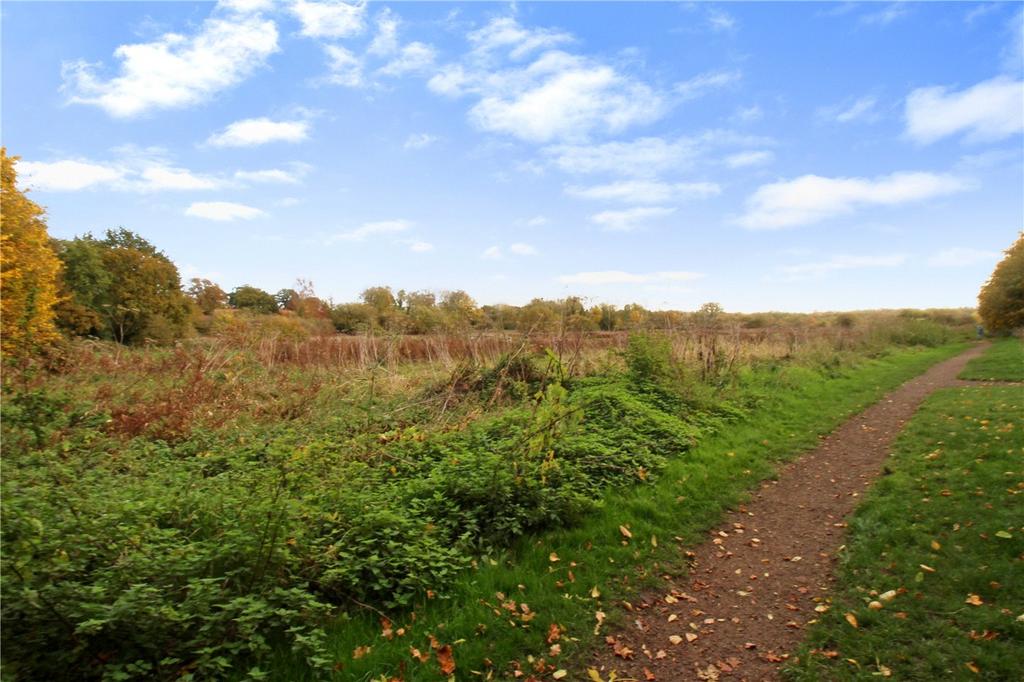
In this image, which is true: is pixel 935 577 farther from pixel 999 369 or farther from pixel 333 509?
pixel 999 369

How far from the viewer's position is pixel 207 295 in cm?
3475

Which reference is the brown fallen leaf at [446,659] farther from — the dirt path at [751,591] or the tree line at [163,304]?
the tree line at [163,304]

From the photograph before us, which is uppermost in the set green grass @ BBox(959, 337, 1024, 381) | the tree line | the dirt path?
the tree line

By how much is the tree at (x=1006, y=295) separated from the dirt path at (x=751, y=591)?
39339 millimetres

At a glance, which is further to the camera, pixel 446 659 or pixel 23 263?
pixel 23 263

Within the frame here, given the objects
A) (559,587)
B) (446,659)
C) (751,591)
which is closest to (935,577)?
(751,591)

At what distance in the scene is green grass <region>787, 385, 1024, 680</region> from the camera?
3.26 metres

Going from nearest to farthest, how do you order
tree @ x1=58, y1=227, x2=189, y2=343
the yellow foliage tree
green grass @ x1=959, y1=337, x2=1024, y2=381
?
the yellow foliage tree
green grass @ x1=959, y1=337, x2=1024, y2=381
tree @ x1=58, y1=227, x2=189, y2=343

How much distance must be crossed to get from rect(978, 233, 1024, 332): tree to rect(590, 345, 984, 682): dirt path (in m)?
39.3

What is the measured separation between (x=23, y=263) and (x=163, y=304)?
411 inches

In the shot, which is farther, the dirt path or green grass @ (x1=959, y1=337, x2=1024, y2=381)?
green grass @ (x1=959, y1=337, x2=1024, y2=381)

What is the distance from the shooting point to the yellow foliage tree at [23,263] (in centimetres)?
1306

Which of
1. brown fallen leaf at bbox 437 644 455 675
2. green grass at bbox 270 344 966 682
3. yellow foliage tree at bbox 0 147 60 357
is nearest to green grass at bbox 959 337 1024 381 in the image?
green grass at bbox 270 344 966 682

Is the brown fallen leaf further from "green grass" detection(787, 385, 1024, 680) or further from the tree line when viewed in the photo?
the tree line
